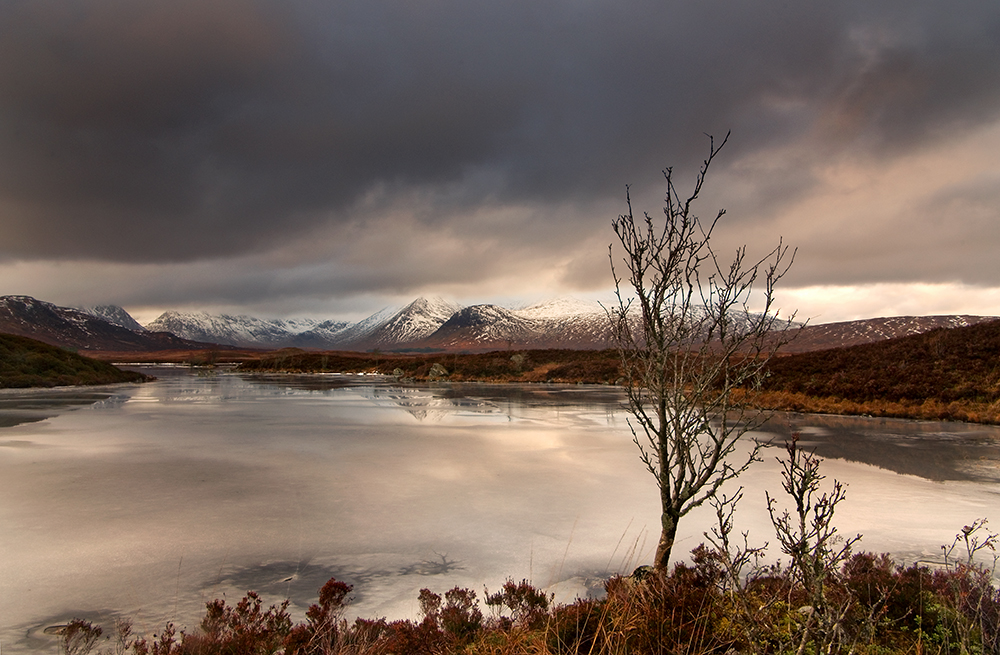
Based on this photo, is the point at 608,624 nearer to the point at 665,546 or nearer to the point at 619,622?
the point at 619,622

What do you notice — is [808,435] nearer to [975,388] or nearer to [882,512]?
[882,512]

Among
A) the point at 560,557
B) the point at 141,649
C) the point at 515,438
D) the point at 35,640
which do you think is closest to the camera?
Answer: the point at 141,649

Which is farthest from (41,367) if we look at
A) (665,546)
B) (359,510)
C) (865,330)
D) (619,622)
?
(865,330)

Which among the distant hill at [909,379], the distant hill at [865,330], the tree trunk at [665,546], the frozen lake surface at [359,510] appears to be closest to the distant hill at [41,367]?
the frozen lake surface at [359,510]

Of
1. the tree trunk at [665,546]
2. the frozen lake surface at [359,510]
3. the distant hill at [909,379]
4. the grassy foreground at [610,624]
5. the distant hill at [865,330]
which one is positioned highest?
the distant hill at [865,330]

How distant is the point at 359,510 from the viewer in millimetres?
8453

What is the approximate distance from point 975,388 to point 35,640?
28.9m

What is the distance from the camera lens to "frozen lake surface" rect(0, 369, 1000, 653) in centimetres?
562

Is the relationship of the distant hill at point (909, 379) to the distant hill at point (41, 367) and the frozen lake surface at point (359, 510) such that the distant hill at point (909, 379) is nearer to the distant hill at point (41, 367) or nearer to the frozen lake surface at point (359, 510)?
the frozen lake surface at point (359, 510)

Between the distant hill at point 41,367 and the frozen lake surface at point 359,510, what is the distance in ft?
79.5

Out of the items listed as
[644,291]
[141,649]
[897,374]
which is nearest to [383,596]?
[141,649]

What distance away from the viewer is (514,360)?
189 feet

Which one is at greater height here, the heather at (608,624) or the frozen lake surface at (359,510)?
the heather at (608,624)

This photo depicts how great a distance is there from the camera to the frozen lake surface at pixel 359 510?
18.4 ft
